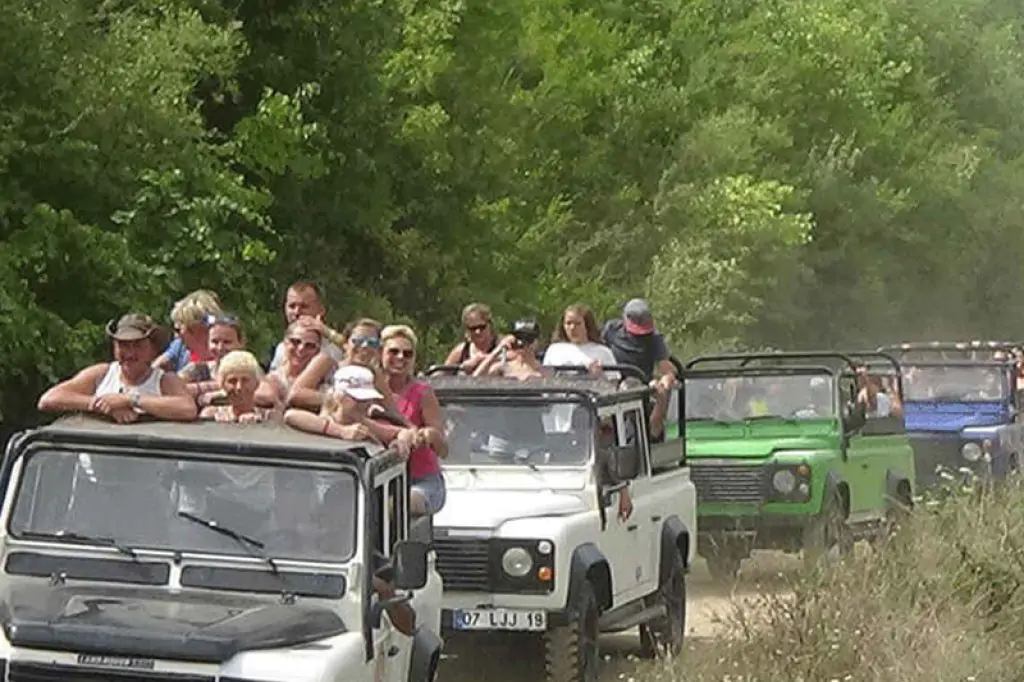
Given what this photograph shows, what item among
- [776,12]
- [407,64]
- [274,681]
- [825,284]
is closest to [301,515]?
[274,681]

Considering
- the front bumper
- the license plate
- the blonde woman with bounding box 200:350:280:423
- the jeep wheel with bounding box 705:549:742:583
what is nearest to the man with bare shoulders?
the license plate

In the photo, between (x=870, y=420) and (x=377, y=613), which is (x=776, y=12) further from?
(x=377, y=613)

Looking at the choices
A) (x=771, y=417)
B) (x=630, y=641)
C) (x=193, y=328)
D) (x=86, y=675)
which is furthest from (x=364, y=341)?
(x=771, y=417)

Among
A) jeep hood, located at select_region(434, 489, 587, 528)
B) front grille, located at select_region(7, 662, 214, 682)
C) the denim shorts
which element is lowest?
jeep hood, located at select_region(434, 489, 587, 528)

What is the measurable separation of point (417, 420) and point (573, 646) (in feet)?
6.24

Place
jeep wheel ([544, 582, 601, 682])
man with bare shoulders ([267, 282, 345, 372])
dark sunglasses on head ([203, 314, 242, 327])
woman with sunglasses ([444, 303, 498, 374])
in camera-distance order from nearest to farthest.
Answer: dark sunglasses on head ([203, 314, 242, 327]) → man with bare shoulders ([267, 282, 345, 372]) → jeep wheel ([544, 582, 601, 682]) → woman with sunglasses ([444, 303, 498, 374])

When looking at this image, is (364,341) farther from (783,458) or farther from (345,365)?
(783,458)

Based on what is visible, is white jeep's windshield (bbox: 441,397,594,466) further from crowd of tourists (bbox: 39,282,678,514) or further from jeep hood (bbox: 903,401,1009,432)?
jeep hood (bbox: 903,401,1009,432)

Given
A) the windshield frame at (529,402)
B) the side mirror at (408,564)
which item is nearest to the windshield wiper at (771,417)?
the windshield frame at (529,402)

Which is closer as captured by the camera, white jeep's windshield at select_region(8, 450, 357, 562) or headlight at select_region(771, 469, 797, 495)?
white jeep's windshield at select_region(8, 450, 357, 562)

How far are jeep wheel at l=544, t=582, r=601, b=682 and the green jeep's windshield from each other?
649cm

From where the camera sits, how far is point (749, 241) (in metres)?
34.9

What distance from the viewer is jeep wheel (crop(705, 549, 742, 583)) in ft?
55.5

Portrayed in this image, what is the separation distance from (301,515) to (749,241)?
27.8m
